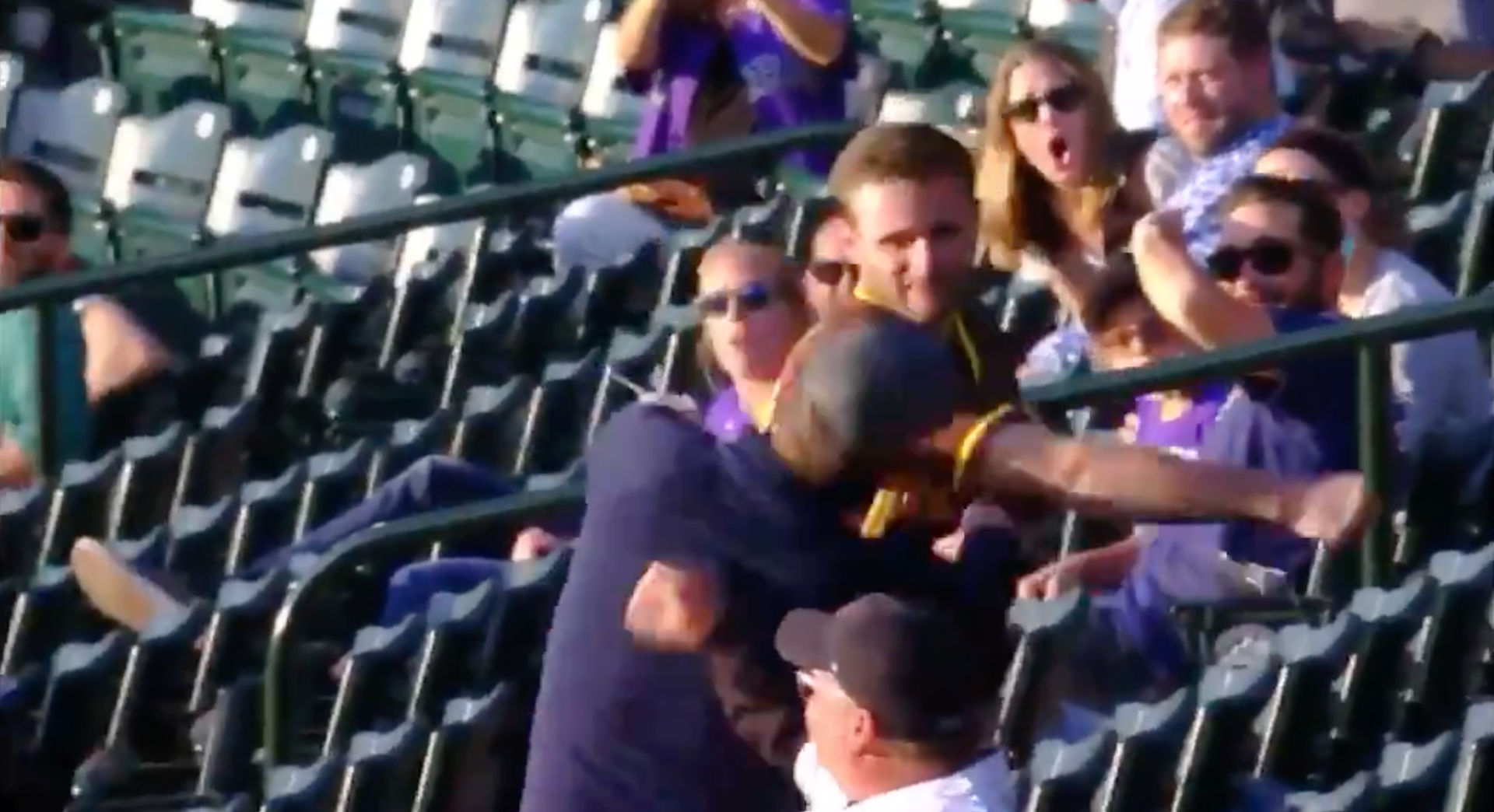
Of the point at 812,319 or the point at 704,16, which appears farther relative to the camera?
the point at 704,16

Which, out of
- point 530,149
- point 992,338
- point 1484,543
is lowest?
point 530,149

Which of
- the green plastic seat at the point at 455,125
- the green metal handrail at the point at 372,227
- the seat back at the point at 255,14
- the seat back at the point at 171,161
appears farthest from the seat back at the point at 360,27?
the green metal handrail at the point at 372,227

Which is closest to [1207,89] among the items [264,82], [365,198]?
[365,198]

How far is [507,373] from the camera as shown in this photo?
22.7ft

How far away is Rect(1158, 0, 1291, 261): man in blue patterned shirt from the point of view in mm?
5215

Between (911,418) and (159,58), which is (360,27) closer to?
(159,58)

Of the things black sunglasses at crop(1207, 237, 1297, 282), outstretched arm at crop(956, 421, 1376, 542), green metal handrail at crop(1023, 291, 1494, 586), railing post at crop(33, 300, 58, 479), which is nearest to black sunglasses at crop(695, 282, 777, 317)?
green metal handrail at crop(1023, 291, 1494, 586)

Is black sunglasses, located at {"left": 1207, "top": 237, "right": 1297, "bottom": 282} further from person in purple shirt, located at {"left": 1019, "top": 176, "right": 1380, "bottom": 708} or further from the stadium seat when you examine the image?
the stadium seat

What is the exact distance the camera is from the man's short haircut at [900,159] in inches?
151

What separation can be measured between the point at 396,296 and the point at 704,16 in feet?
2.68

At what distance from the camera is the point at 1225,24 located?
5.21 m

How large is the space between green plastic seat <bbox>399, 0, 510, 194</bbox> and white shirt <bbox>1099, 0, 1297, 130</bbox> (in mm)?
2647

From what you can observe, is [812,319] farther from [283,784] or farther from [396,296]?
[396,296]

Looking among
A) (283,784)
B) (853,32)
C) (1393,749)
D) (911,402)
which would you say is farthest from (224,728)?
(853,32)
